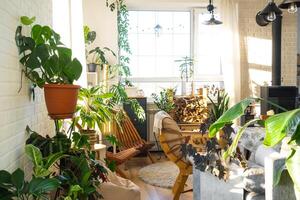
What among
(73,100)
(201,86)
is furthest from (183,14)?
(73,100)

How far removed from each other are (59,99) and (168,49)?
438 cm

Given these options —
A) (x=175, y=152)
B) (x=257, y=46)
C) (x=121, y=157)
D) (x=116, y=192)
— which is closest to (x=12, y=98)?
(x=116, y=192)

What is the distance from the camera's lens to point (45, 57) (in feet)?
5.57

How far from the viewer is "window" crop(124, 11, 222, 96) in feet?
19.5

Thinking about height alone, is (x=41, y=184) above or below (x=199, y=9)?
below

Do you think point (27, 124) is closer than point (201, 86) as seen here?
Yes

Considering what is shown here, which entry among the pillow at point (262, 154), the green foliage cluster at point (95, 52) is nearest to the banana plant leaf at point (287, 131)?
the pillow at point (262, 154)

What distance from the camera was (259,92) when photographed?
229 inches

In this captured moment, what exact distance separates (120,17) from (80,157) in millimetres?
4162

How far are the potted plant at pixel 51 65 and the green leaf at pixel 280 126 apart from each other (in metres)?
1.08

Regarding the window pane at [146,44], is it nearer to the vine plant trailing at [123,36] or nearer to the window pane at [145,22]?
the window pane at [145,22]

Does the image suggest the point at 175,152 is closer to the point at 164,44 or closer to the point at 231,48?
the point at 231,48

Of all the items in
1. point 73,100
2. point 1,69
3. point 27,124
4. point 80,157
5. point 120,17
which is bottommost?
point 80,157

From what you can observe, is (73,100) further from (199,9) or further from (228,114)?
(199,9)
